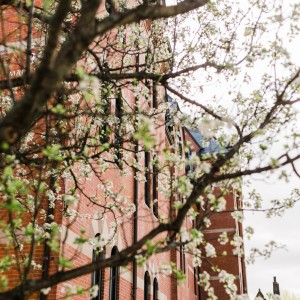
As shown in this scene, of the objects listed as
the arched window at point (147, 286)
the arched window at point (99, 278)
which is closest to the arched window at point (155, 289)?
the arched window at point (147, 286)

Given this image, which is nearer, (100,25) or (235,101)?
(100,25)

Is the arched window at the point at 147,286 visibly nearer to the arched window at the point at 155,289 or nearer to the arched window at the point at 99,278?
the arched window at the point at 155,289

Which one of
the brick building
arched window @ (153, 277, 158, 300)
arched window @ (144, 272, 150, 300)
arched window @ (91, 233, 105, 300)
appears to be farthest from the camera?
arched window @ (153, 277, 158, 300)

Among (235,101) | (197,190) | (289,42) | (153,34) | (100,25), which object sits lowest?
(197,190)

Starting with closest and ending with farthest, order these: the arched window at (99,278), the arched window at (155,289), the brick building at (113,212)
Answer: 1. the brick building at (113,212)
2. the arched window at (99,278)
3. the arched window at (155,289)

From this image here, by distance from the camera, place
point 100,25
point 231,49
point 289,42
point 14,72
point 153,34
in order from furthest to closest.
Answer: point 14,72, point 153,34, point 231,49, point 289,42, point 100,25

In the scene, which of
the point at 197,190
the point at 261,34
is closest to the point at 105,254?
the point at 261,34

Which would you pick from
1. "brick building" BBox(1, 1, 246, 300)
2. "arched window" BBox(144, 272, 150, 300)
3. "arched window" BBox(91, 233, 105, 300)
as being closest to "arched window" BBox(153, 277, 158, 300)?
"brick building" BBox(1, 1, 246, 300)

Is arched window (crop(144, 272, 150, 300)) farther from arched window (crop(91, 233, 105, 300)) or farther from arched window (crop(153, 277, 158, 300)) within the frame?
arched window (crop(91, 233, 105, 300))

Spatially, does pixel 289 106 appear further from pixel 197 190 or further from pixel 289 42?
pixel 197 190

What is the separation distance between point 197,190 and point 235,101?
121 inches

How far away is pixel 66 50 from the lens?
9.40 ft

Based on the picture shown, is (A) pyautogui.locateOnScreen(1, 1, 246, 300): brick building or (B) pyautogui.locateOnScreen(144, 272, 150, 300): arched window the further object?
(B) pyautogui.locateOnScreen(144, 272, 150, 300): arched window

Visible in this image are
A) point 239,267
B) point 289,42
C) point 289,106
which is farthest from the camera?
point 239,267
